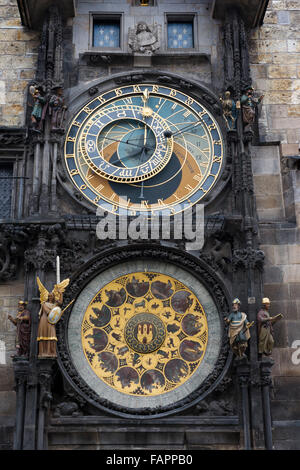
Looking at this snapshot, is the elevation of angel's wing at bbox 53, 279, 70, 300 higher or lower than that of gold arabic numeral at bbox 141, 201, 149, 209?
lower

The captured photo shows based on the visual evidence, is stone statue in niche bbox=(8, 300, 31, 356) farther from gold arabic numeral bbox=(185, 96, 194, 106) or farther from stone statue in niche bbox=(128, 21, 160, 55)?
stone statue in niche bbox=(128, 21, 160, 55)

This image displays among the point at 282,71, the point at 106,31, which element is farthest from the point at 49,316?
the point at 282,71

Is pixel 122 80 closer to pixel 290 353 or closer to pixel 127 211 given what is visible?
pixel 127 211

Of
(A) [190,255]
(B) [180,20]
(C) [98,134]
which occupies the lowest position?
(A) [190,255]

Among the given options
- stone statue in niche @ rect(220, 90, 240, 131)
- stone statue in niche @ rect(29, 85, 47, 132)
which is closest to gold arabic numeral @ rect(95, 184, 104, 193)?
stone statue in niche @ rect(29, 85, 47, 132)

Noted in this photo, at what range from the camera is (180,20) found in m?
16.7

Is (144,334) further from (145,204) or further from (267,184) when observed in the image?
(267,184)

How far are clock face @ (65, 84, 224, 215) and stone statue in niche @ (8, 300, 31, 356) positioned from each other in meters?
2.30

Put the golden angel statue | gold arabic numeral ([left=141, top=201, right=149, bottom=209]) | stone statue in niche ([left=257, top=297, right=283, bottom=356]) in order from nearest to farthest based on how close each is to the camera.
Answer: the golden angel statue < stone statue in niche ([left=257, top=297, right=283, bottom=356]) < gold arabic numeral ([left=141, top=201, right=149, bottom=209])

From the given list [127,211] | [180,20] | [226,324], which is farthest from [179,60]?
[226,324]

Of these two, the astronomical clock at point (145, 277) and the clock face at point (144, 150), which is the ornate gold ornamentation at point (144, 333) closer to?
the astronomical clock at point (145, 277)

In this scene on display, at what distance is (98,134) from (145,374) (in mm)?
4250

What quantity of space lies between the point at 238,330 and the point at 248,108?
400 centimetres

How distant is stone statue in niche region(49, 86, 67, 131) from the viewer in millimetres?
15297
